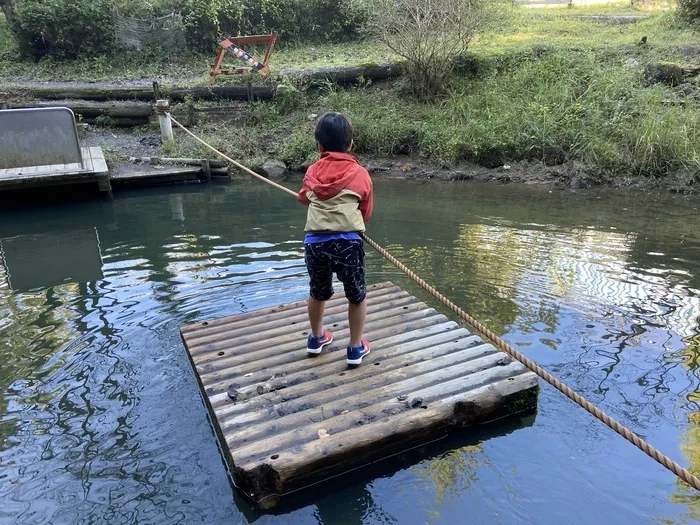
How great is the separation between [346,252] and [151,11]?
15.9 meters

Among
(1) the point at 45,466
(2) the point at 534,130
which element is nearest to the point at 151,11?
(2) the point at 534,130

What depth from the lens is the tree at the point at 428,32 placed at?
37.7ft

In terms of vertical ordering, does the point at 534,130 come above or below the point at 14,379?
above

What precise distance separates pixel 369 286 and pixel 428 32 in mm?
8592

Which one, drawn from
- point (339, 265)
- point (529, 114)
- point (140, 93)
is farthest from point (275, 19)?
point (339, 265)

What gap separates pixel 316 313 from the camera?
350cm

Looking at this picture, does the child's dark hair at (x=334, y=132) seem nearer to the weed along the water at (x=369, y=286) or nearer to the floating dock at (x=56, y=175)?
the weed along the water at (x=369, y=286)

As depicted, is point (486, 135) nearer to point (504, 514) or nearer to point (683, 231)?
point (683, 231)

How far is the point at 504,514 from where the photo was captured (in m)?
2.67

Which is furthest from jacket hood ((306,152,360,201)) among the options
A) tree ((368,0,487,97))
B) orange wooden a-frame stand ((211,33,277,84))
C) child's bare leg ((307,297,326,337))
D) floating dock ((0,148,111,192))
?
orange wooden a-frame stand ((211,33,277,84))

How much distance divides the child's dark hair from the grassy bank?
7.57 metres

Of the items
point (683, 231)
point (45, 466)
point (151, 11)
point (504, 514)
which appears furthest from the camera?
point (151, 11)

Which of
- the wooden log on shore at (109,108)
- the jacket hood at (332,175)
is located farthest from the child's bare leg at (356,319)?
the wooden log on shore at (109,108)

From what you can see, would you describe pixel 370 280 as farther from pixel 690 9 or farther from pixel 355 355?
pixel 690 9
